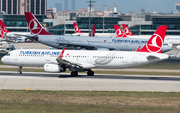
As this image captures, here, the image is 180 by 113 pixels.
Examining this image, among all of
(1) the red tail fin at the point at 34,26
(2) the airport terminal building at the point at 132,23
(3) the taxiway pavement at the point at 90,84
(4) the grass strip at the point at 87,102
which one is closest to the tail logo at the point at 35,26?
(1) the red tail fin at the point at 34,26

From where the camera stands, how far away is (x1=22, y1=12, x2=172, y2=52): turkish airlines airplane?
7425cm

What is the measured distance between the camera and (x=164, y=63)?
63.9m

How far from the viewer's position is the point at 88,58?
140 feet

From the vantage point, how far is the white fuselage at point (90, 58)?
41.9 meters

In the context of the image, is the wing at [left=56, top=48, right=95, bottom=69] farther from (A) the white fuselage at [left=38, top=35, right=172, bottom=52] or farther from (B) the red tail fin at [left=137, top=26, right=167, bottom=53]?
(A) the white fuselage at [left=38, top=35, right=172, bottom=52]

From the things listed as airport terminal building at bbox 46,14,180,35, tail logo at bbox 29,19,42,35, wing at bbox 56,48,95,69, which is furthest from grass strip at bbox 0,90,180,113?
airport terminal building at bbox 46,14,180,35

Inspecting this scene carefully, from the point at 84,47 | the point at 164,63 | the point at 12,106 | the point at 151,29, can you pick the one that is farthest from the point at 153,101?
the point at 151,29

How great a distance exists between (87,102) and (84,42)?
50.4 metres

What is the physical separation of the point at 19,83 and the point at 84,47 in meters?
39.8

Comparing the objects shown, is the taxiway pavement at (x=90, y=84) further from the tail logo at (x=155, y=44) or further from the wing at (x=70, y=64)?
the tail logo at (x=155, y=44)

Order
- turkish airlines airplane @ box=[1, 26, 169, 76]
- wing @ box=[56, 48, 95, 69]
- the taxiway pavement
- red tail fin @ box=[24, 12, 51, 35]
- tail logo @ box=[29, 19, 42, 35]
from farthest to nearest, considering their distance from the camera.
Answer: tail logo @ box=[29, 19, 42, 35] → red tail fin @ box=[24, 12, 51, 35] → turkish airlines airplane @ box=[1, 26, 169, 76] → wing @ box=[56, 48, 95, 69] → the taxiway pavement

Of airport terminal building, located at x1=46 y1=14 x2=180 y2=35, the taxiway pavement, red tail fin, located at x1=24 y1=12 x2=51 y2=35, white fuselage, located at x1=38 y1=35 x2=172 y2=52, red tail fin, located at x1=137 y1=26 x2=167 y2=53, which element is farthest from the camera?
airport terminal building, located at x1=46 y1=14 x2=180 y2=35

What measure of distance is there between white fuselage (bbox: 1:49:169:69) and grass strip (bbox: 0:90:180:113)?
11.8 m

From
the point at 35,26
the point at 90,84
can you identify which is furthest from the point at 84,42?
the point at 90,84
